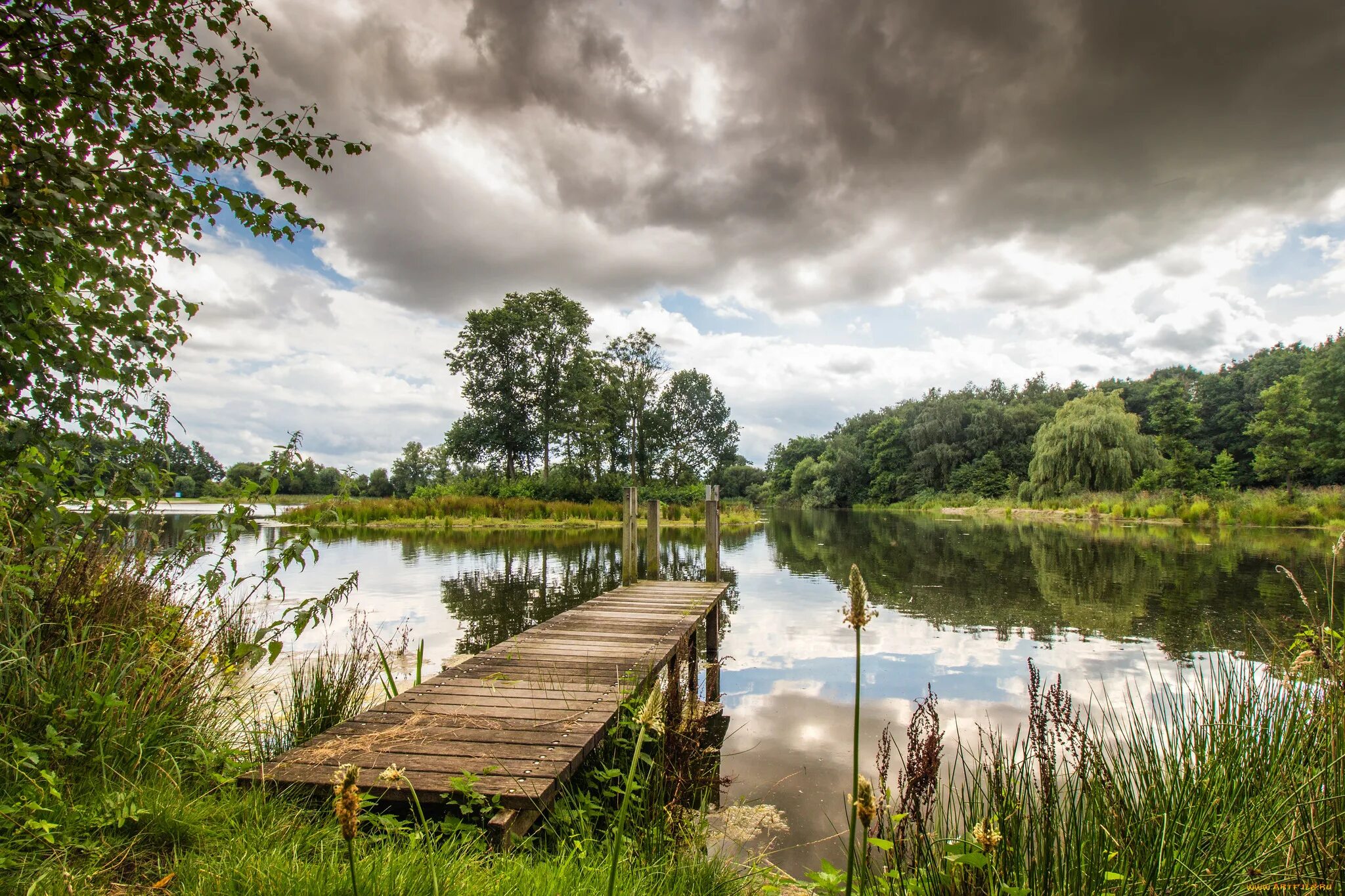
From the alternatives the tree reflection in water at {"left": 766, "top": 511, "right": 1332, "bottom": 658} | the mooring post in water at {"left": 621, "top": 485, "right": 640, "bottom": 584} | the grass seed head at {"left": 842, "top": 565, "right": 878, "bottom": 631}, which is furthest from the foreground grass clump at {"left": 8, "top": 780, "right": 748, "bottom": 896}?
the mooring post in water at {"left": 621, "top": 485, "right": 640, "bottom": 584}

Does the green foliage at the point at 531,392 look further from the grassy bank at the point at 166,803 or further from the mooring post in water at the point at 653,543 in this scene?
the grassy bank at the point at 166,803

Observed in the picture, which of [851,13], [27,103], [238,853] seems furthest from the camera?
[851,13]

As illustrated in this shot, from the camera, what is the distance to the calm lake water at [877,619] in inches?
208

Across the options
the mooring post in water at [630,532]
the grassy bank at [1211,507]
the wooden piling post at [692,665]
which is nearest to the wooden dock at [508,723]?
the wooden piling post at [692,665]

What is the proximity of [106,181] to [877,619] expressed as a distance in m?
10.2

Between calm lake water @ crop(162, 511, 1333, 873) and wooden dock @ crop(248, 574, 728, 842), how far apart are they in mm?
1167

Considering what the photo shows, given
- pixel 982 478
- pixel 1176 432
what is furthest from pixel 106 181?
pixel 982 478

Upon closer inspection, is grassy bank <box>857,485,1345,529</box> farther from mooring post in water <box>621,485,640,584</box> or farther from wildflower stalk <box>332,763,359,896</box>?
wildflower stalk <box>332,763,359,896</box>

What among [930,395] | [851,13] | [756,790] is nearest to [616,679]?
[756,790]

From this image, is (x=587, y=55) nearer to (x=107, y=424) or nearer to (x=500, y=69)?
(x=500, y=69)

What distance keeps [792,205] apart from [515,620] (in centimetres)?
1352

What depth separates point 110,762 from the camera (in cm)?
269

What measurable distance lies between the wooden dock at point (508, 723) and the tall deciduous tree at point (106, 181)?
181 cm

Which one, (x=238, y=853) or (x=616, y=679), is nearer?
(x=238, y=853)
